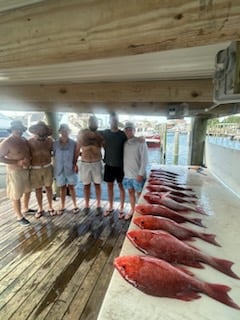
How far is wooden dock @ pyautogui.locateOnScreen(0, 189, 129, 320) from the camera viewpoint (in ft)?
6.27

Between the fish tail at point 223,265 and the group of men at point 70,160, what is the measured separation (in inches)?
86.7

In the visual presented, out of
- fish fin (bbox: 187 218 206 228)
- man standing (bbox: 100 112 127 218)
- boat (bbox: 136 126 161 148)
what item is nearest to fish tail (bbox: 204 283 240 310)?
fish fin (bbox: 187 218 206 228)

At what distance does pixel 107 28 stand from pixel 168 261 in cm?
95

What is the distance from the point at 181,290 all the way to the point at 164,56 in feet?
4.97

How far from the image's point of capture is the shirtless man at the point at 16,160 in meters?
3.23

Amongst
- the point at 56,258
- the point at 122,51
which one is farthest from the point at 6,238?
the point at 122,51

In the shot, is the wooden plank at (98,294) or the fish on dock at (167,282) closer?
the fish on dock at (167,282)

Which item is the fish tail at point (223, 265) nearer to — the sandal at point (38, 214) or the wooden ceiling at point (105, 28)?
the wooden ceiling at point (105, 28)

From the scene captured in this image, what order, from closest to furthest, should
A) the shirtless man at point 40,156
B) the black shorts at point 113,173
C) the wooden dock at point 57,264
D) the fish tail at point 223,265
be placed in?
1. the fish tail at point 223,265
2. the wooden dock at point 57,264
3. the shirtless man at point 40,156
4. the black shorts at point 113,173

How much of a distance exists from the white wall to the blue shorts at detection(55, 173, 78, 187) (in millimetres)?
2090

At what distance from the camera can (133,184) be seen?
339 centimetres

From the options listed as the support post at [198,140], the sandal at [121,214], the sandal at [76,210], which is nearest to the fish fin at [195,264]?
the sandal at [121,214]

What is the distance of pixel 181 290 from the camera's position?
89 cm

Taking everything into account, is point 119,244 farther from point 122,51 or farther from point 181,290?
point 122,51
